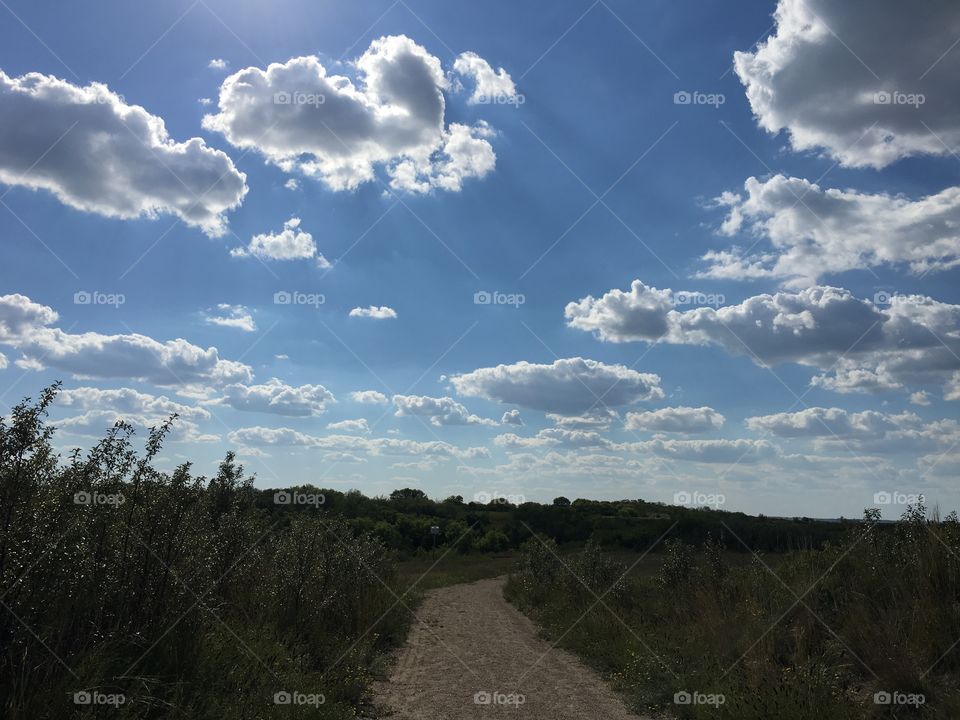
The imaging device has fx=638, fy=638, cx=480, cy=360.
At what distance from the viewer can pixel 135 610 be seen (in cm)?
729

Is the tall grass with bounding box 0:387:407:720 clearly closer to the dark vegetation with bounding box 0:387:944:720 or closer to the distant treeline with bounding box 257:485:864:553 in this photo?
the dark vegetation with bounding box 0:387:944:720

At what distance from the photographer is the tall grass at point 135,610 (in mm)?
5715

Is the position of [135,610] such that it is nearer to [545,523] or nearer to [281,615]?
[281,615]

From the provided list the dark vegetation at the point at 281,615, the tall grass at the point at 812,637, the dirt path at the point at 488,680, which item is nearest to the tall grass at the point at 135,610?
the dark vegetation at the point at 281,615

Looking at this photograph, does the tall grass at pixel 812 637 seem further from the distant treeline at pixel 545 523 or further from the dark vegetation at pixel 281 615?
the distant treeline at pixel 545 523

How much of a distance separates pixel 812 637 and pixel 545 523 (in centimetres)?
7075

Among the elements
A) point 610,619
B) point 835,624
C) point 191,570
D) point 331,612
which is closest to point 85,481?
point 191,570

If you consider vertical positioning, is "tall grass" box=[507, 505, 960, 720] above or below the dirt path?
above

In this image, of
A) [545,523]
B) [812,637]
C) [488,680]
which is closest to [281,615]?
[488,680]

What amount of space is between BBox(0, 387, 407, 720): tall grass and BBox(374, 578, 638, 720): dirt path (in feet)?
3.32

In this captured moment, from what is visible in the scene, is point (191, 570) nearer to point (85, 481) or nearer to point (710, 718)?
point (85, 481)

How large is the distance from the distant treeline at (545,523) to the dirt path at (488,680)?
76.7 ft

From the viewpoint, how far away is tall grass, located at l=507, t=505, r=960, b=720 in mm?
7422

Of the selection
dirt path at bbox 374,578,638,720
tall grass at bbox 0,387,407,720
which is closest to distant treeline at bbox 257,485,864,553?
dirt path at bbox 374,578,638,720
